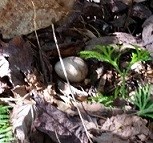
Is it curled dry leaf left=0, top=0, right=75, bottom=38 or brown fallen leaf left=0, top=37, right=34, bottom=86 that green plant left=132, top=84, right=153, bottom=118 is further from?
curled dry leaf left=0, top=0, right=75, bottom=38

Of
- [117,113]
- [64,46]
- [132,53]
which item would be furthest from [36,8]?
[117,113]

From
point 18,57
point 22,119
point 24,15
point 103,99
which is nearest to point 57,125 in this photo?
point 22,119

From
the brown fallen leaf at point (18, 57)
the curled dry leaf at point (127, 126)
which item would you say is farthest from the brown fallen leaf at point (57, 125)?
the brown fallen leaf at point (18, 57)

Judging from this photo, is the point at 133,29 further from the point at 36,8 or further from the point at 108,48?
the point at 36,8

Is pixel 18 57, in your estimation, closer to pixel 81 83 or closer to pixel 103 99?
pixel 81 83

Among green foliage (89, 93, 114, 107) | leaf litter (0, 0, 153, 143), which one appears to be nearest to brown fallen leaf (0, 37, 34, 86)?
leaf litter (0, 0, 153, 143)

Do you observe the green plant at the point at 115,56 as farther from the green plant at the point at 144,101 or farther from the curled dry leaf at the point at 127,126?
the curled dry leaf at the point at 127,126
